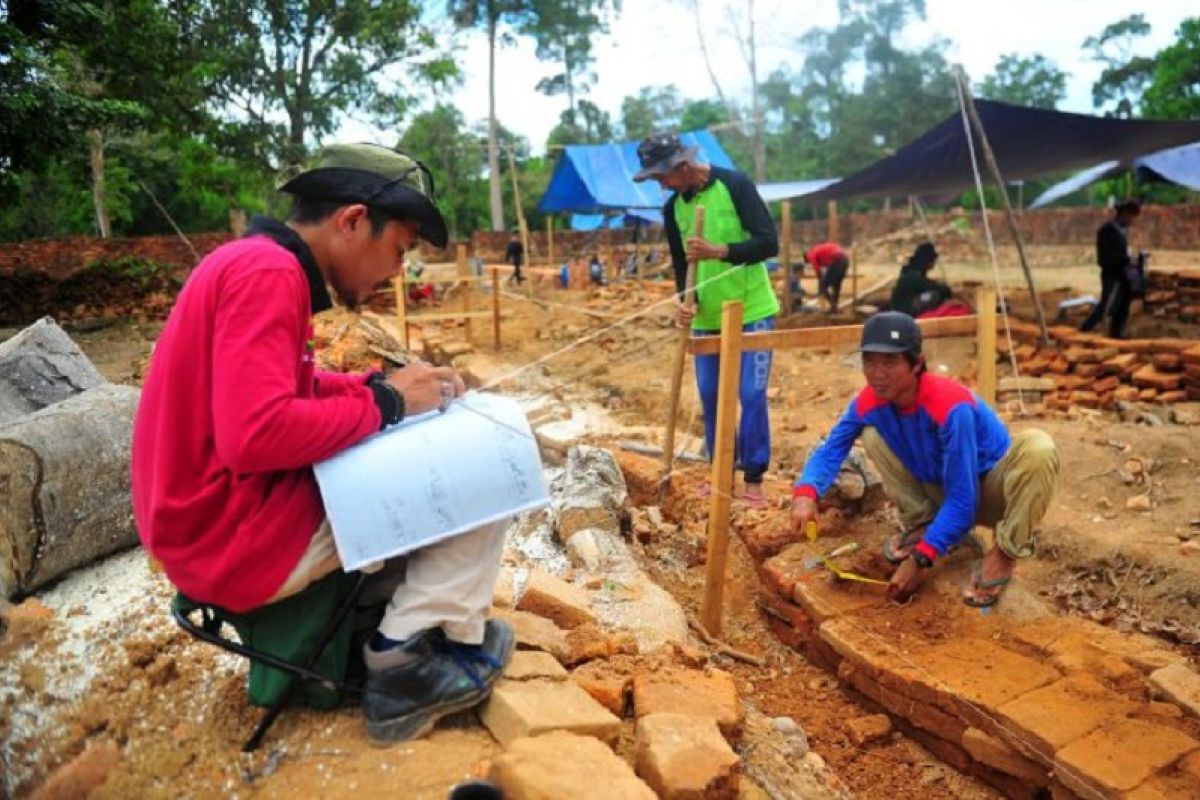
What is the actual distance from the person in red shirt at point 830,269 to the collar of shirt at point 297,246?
11030 millimetres

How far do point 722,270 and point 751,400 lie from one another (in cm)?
71

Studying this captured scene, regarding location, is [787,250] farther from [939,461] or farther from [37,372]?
[37,372]

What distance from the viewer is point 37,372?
343 centimetres

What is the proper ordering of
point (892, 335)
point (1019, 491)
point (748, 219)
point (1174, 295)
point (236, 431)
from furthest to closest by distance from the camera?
point (1174, 295) < point (748, 219) < point (1019, 491) < point (892, 335) < point (236, 431)

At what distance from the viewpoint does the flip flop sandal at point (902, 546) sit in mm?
3639

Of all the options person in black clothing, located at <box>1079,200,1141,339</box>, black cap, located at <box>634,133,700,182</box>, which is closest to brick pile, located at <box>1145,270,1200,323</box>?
person in black clothing, located at <box>1079,200,1141,339</box>

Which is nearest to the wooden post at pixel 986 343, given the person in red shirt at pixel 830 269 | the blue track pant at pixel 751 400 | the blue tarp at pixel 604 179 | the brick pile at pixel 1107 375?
the blue track pant at pixel 751 400

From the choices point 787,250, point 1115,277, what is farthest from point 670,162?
point 787,250

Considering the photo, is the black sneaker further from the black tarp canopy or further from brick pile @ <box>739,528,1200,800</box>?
the black tarp canopy

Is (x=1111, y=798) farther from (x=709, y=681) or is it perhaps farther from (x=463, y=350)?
(x=463, y=350)

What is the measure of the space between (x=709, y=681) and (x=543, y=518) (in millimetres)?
1732

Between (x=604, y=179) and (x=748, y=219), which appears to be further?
(x=604, y=179)

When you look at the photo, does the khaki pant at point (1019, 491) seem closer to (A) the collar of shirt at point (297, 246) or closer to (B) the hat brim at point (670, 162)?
(B) the hat brim at point (670, 162)

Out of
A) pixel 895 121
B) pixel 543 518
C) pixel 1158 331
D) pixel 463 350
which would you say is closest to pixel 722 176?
pixel 543 518
